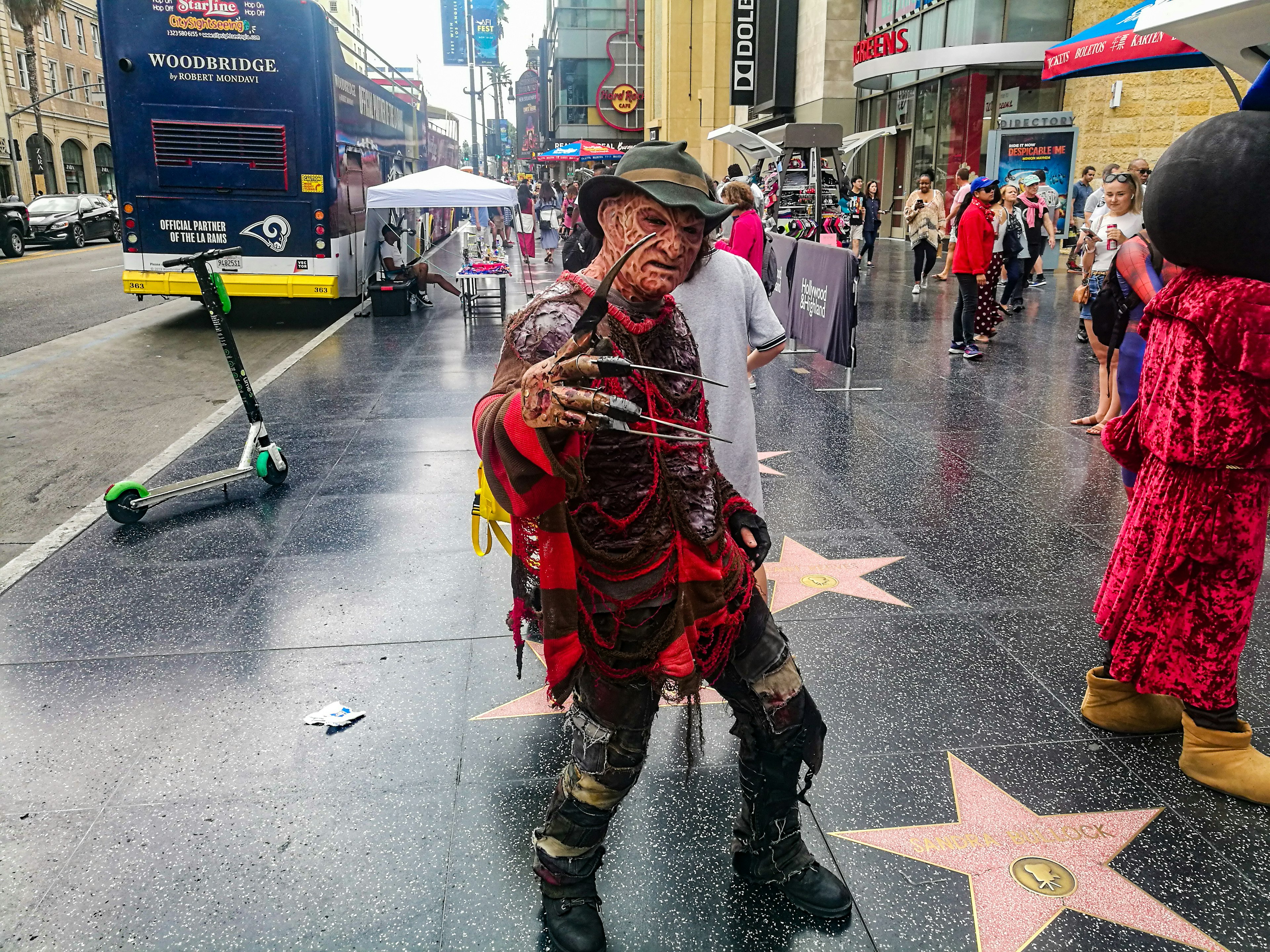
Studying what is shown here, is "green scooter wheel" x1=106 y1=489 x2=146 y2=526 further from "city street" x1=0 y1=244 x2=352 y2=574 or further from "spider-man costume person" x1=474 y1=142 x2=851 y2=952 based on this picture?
"spider-man costume person" x1=474 y1=142 x2=851 y2=952

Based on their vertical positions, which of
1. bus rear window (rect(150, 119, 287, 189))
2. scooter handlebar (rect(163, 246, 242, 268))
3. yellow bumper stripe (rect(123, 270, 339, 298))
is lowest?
yellow bumper stripe (rect(123, 270, 339, 298))

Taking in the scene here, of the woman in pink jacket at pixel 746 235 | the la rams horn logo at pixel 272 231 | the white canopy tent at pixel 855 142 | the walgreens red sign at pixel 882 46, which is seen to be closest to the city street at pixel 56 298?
the la rams horn logo at pixel 272 231

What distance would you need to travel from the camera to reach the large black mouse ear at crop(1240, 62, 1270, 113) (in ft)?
8.79

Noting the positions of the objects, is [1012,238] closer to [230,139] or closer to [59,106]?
[230,139]

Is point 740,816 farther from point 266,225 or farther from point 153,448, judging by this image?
point 266,225

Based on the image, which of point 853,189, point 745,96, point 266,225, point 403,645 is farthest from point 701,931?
point 745,96

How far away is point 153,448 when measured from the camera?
7.17 m

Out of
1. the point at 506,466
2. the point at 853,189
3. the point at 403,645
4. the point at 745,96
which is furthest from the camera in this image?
the point at 745,96

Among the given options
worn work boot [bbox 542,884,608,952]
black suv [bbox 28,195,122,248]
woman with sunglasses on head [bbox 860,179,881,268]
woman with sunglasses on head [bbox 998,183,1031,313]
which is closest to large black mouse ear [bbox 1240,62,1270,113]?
worn work boot [bbox 542,884,608,952]

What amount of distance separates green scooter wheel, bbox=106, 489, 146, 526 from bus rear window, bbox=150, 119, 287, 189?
820 centimetres

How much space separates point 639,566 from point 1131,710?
7.03 ft

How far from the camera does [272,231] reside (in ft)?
41.2

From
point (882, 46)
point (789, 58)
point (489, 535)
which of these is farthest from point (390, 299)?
point (789, 58)

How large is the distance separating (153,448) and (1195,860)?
22.9 ft
